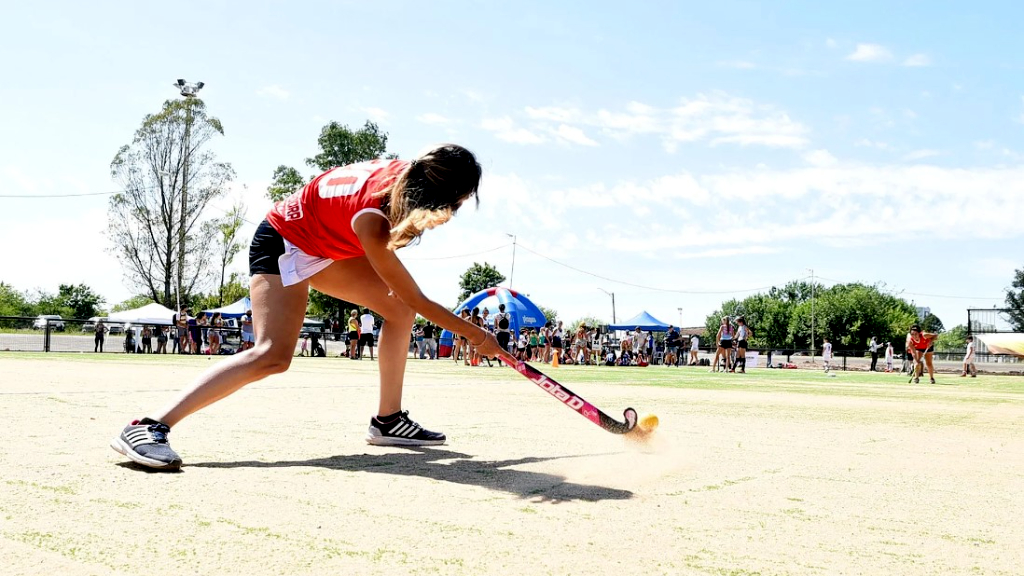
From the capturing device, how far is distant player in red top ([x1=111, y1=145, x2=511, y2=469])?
3.52 meters

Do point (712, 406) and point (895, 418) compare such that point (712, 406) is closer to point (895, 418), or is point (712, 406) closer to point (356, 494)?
point (895, 418)

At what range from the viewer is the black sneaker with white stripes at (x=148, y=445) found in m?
3.45

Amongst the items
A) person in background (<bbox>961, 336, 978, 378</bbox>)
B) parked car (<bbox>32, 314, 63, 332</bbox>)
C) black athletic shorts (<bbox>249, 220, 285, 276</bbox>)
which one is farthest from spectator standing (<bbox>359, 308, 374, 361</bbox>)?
black athletic shorts (<bbox>249, 220, 285, 276</bbox>)

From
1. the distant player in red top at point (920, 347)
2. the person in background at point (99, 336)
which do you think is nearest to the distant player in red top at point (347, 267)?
the distant player in red top at point (920, 347)

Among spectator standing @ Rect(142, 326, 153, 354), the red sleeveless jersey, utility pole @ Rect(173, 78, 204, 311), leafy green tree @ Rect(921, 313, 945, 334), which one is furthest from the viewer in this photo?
leafy green tree @ Rect(921, 313, 945, 334)

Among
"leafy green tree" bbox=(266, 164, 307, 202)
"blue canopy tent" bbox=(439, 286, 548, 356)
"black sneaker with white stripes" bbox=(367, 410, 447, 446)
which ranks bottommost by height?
"black sneaker with white stripes" bbox=(367, 410, 447, 446)

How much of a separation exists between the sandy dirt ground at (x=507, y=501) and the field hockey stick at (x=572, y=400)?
0.16 metres

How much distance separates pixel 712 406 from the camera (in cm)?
800

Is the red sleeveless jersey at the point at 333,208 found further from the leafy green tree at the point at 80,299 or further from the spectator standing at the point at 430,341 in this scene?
the leafy green tree at the point at 80,299

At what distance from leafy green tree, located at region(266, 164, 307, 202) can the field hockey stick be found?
5325cm

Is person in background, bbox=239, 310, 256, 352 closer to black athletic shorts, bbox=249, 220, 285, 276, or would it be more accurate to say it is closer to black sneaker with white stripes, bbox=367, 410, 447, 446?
black sneaker with white stripes, bbox=367, 410, 447, 446

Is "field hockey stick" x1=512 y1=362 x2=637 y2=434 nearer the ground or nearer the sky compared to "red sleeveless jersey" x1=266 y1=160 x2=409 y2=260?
nearer the ground

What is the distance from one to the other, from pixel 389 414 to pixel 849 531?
272 centimetres

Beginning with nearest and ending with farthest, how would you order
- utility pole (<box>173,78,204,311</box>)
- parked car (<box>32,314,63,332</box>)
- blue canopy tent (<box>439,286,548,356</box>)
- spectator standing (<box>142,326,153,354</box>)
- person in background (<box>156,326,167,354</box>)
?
1. parked car (<box>32,314,63,332</box>)
2. person in background (<box>156,326,167,354</box>)
3. spectator standing (<box>142,326,153,354</box>)
4. blue canopy tent (<box>439,286,548,356</box>)
5. utility pole (<box>173,78,204,311</box>)
